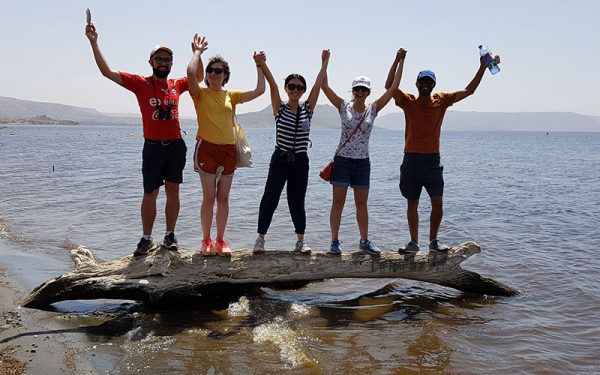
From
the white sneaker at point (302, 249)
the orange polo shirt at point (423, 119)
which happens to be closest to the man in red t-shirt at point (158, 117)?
the white sneaker at point (302, 249)

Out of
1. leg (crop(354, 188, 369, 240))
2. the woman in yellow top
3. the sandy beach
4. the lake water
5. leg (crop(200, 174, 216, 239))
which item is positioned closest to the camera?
the sandy beach

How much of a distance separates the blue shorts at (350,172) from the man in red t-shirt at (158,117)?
2075mm

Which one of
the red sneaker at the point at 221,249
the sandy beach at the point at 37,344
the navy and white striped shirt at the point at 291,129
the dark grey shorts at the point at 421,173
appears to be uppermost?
the navy and white striped shirt at the point at 291,129

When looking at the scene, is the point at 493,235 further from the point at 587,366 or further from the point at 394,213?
the point at 587,366

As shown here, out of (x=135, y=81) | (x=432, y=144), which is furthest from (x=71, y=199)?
(x=432, y=144)

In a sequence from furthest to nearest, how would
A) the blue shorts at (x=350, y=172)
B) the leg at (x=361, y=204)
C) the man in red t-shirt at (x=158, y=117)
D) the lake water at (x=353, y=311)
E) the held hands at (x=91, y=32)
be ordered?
the leg at (x=361, y=204)
the blue shorts at (x=350, y=172)
the man in red t-shirt at (x=158, y=117)
the held hands at (x=91, y=32)
the lake water at (x=353, y=311)

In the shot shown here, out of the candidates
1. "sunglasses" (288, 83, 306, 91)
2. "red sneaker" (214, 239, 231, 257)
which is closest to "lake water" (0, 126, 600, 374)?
"red sneaker" (214, 239, 231, 257)

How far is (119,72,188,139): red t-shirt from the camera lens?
7.00 metres

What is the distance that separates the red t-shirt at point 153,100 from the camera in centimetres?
700

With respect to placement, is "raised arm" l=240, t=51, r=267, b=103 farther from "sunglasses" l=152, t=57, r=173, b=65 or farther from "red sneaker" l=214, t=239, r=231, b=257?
"red sneaker" l=214, t=239, r=231, b=257

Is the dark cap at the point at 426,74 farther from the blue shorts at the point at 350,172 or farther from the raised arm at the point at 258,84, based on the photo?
the raised arm at the point at 258,84

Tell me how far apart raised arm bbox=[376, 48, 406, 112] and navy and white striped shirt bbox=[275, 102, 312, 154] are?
3.54 ft

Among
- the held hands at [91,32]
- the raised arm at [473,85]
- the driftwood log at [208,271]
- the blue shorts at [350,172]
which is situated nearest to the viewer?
the held hands at [91,32]

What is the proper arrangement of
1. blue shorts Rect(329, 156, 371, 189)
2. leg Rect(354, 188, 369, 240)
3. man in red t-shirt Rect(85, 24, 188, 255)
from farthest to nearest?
leg Rect(354, 188, 369, 240) < blue shorts Rect(329, 156, 371, 189) < man in red t-shirt Rect(85, 24, 188, 255)
